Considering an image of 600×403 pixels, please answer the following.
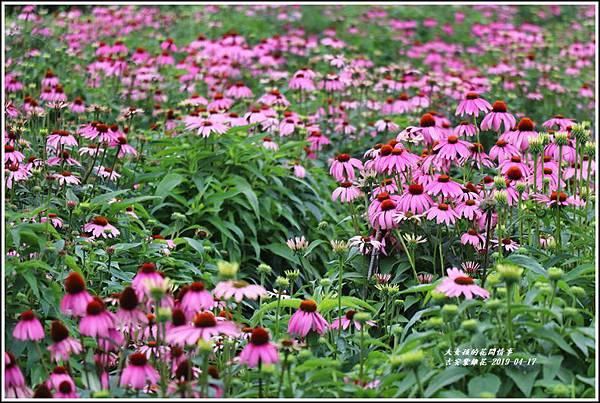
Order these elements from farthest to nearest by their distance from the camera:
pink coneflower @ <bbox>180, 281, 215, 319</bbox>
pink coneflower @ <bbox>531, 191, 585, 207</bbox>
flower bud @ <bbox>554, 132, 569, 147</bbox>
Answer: flower bud @ <bbox>554, 132, 569, 147</bbox>
pink coneflower @ <bbox>531, 191, 585, 207</bbox>
pink coneflower @ <bbox>180, 281, 215, 319</bbox>

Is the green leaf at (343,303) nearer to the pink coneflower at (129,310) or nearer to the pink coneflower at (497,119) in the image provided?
the pink coneflower at (129,310)

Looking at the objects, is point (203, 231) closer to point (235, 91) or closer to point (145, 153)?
point (145, 153)

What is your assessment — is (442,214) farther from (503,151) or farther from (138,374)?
(138,374)

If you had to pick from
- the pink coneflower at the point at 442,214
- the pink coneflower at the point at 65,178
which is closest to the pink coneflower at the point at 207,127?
the pink coneflower at the point at 65,178

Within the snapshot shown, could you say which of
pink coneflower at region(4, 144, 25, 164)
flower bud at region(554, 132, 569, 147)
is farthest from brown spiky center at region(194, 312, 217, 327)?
flower bud at region(554, 132, 569, 147)


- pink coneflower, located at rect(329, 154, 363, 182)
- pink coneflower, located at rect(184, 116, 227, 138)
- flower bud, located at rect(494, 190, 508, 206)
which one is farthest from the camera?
pink coneflower, located at rect(184, 116, 227, 138)

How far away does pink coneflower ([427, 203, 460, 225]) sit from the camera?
280 centimetres

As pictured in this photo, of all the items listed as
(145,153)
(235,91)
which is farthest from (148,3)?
(145,153)

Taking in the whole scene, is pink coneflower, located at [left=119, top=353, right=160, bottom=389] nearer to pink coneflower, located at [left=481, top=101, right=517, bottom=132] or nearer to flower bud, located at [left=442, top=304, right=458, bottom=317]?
flower bud, located at [left=442, top=304, right=458, bottom=317]

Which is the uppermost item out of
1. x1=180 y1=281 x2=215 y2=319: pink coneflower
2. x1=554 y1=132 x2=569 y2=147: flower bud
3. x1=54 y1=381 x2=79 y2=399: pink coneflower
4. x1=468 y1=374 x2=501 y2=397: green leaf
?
x1=554 y1=132 x2=569 y2=147: flower bud

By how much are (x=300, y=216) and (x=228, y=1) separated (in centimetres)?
552

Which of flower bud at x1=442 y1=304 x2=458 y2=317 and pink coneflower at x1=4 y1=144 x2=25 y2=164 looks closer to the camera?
flower bud at x1=442 y1=304 x2=458 y2=317

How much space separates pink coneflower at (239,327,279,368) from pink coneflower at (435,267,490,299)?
0.52 meters

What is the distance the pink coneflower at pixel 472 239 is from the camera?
115 inches
